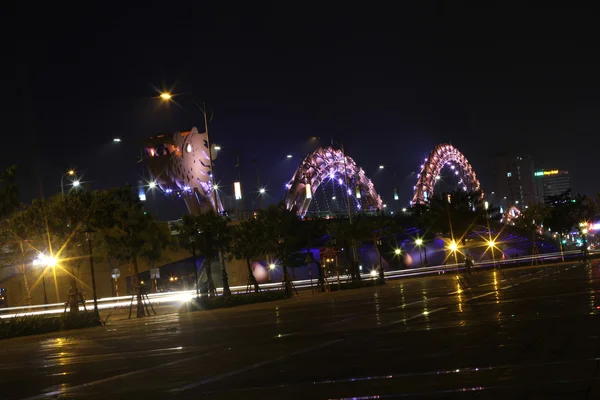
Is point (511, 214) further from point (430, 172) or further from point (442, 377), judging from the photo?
point (442, 377)

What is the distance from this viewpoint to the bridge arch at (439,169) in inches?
4968

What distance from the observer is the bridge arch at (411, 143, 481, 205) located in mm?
126188

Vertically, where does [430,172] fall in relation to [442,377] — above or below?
above

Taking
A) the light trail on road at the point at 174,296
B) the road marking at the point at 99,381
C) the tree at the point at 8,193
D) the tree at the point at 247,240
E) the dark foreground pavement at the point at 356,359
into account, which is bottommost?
the light trail on road at the point at 174,296

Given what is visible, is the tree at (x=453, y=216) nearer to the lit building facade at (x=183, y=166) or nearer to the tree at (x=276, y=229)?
the lit building facade at (x=183, y=166)

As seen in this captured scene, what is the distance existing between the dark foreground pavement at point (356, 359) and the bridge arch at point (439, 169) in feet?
306

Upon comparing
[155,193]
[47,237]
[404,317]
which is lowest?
[404,317]

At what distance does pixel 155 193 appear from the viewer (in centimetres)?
7744

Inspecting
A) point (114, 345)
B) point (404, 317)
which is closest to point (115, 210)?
point (114, 345)

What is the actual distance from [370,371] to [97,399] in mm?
4088

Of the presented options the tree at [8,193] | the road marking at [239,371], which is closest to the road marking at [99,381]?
the road marking at [239,371]

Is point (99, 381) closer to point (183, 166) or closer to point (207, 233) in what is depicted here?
point (207, 233)

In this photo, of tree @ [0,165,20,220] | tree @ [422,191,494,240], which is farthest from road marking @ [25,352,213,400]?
tree @ [422,191,494,240]

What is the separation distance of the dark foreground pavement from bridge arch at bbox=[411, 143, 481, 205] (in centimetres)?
9342
